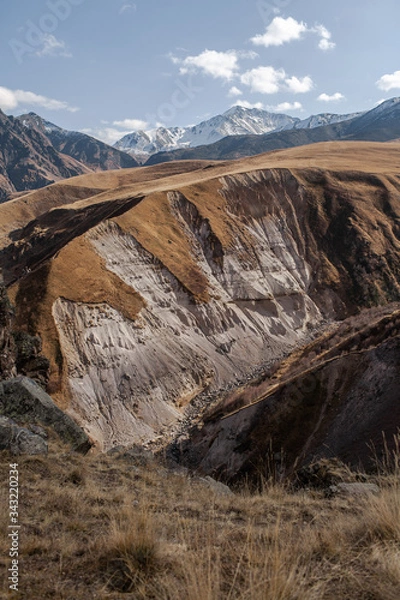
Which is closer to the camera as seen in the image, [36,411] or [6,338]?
[36,411]

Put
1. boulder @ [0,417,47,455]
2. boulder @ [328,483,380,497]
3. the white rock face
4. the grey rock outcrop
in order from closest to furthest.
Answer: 1. boulder @ [328,483,380,497]
2. boulder @ [0,417,47,455]
3. the grey rock outcrop
4. the white rock face

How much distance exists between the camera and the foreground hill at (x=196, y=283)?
92.3ft

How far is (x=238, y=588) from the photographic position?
311cm

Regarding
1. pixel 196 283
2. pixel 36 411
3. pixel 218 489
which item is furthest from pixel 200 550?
pixel 196 283

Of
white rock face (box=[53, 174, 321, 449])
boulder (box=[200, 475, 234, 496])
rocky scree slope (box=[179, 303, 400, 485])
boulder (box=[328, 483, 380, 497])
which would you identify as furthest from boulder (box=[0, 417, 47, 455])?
white rock face (box=[53, 174, 321, 449])

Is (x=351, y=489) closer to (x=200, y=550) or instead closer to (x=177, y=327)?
(x=200, y=550)

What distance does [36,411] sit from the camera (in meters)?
11.3

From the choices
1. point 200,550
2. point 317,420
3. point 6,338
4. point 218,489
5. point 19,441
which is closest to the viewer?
point 200,550

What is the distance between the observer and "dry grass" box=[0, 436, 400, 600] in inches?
115

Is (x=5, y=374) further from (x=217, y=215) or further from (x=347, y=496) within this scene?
(x=217, y=215)

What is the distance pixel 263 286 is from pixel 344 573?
133 feet

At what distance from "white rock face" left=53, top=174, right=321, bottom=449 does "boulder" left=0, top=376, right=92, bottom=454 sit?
1374 centimetres

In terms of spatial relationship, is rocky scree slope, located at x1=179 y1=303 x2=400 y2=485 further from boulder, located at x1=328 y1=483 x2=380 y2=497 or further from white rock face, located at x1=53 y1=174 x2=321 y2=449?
white rock face, located at x1=53 y1=174 x2=321 y2=449

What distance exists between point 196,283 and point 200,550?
115 ft
